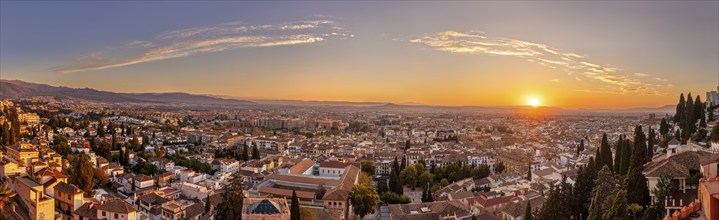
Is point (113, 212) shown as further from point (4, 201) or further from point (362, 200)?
point (362, 200)

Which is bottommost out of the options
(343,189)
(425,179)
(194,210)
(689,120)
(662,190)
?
(425,179)

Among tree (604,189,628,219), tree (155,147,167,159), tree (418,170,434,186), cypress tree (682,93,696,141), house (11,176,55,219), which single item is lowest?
tree (418,170,434,186)

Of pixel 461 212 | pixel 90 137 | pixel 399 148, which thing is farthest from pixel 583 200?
pixel 399 148

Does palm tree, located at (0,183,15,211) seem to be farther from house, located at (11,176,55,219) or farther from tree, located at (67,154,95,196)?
tree, located at (67,154,95,196)

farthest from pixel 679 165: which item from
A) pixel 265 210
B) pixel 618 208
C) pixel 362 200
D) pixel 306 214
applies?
pixel 265 210

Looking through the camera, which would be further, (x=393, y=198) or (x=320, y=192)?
(x=393, y=198)

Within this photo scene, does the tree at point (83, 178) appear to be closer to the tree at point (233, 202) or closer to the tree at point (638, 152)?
the tree at point (233, 202)

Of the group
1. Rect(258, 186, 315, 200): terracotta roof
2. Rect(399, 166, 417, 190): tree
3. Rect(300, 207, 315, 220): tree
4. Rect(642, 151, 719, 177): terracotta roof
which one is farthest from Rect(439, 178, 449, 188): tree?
Rect(642, 151, 719, 177): terracotta roof
